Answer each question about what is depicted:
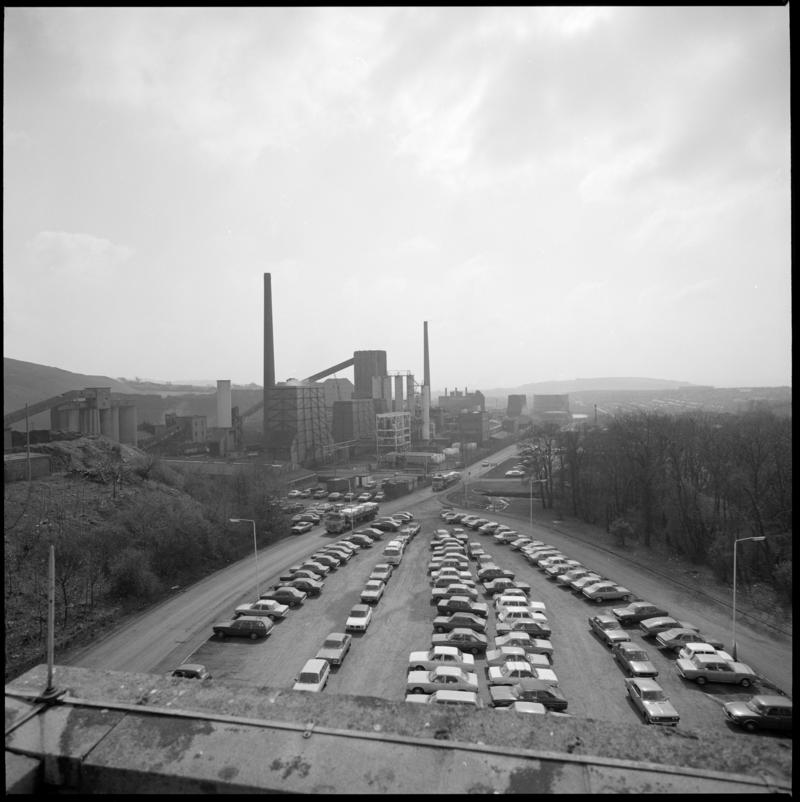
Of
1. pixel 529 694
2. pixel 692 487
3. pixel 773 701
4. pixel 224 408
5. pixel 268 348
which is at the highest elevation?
pixel 268 348

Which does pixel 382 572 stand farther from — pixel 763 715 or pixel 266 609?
pixel 763 715

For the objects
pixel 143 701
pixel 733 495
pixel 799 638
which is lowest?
pixel 733 495

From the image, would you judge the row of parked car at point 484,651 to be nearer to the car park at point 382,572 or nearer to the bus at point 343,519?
the car park at point 382,572

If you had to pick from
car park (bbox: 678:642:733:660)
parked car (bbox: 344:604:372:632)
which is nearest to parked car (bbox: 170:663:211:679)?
parked car (bbox: 344:604:372:632)

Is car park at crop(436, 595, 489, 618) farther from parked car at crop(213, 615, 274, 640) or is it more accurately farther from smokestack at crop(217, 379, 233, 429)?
smokestack at crop(217, 379, 233, 429)

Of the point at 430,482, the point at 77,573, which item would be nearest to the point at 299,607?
the point at 77,573

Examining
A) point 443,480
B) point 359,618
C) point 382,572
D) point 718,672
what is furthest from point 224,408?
point 718,672

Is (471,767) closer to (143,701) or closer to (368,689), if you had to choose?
(143,701)
